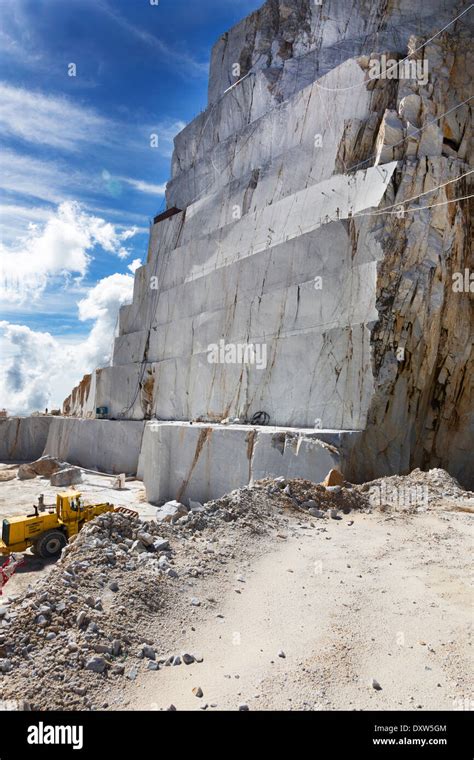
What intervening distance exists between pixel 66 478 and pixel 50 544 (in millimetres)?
10088

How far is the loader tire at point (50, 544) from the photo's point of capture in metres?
11.6

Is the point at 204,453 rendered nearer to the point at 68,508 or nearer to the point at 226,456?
the point at 226,456

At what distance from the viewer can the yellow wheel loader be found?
11.5m

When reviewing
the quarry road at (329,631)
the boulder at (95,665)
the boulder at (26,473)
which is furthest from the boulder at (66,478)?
the boulder at (95,665)

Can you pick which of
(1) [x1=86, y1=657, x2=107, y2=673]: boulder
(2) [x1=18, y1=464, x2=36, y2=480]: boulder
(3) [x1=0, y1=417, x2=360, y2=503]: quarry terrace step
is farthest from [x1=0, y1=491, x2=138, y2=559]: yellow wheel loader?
(2) [x1=18, y1=464, x2=36, y2=480]: boulder

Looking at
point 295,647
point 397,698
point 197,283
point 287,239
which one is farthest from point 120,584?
point 197,283

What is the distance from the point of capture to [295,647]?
4.95m

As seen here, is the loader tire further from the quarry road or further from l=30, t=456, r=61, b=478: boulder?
l=30, t=456, r=61, b=478: boulder

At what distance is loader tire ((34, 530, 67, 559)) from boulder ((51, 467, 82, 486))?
9.90m

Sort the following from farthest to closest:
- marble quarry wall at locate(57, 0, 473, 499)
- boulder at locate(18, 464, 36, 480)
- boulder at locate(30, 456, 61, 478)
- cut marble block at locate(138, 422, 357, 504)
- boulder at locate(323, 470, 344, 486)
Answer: boulder at locate(30, 456, 61, 478) < boulder at locate(18, 464, 36, 480) < marble quarry wall at locate(57, 0, 473, 499) < cut marble block at locate(138, 422, 357, 504) < boulder at locate(323, 470, 344, 486)

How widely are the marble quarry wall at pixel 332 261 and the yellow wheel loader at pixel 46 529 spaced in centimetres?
438

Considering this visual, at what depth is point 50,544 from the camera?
11.7 m

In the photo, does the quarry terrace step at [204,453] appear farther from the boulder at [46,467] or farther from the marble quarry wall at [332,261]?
the boulder at [46,467]

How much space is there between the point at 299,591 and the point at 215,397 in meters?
12.7
